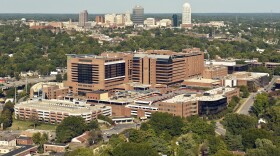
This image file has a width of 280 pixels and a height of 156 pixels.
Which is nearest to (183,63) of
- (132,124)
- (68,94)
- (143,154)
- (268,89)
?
Answer: (268,89)

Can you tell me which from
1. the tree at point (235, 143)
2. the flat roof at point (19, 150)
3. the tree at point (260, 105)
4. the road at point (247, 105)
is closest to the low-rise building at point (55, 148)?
the flat roof at point (19, 150)

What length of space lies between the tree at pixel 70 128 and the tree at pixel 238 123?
38.3 feet

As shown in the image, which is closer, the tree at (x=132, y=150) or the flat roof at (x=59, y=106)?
the tree at (x=132, y=150)

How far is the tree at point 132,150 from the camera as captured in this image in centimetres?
3628

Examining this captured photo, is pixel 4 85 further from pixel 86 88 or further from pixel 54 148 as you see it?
pixel 54 148

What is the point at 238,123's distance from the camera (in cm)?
4497

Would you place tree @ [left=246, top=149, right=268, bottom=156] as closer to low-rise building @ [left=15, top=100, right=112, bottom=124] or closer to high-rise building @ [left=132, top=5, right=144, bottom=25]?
low-rise building @ [left=15, top=100, right=112, bottom=124]

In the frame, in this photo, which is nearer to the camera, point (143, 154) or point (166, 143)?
point (143, 154)

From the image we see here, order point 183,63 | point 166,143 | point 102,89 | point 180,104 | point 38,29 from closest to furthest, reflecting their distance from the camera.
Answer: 1. point 166,143
2. point 180,104
3. point 102,89
4. point 183,63
5. point 38,29

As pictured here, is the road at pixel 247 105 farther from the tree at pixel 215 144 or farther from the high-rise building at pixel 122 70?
the tree at pixel 215 144

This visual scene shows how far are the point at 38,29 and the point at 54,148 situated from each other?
107m

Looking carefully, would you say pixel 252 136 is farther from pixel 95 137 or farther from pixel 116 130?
pixel 116 130

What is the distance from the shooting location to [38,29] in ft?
479

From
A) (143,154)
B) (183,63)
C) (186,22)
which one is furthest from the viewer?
(186,22)
